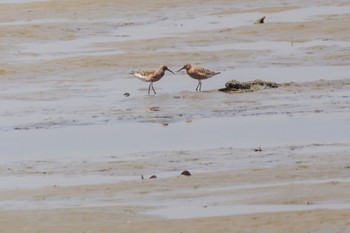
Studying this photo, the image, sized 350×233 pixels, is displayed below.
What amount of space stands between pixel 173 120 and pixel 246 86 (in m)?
2.54

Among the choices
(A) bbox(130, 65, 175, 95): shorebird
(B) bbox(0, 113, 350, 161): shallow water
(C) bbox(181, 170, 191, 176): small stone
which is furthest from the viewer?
(A) bbox(130, 65, 175, 95): shorebird

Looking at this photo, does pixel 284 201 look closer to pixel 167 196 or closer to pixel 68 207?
pixel 167 196

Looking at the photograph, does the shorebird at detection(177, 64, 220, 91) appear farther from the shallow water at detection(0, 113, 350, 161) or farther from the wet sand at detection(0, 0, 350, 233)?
the shallow water at detection(0, 113, 350, 161)

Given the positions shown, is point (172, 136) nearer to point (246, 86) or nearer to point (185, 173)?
point (185, 173)

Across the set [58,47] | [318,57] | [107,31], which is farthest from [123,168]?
[107,31]

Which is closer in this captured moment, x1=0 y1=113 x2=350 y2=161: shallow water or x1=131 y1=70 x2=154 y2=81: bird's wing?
x1=0 y1=113 x2=350 y2=161: shallow water

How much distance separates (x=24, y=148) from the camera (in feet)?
53.7

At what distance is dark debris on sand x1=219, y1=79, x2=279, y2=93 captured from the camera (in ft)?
67.9

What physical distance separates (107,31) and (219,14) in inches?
138

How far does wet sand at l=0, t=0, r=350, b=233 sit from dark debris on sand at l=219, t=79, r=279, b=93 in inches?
7.1

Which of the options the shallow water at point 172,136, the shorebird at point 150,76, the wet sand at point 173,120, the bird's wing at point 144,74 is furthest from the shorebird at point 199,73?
the shallow water at point 172,136

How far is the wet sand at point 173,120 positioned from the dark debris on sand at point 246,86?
0.18 meters

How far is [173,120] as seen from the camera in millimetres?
18578

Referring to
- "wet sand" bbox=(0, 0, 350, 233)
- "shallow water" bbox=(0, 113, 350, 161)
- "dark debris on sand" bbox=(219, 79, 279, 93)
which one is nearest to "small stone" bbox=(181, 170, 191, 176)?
"wet sand" bbox=(0, 0, 350, 233)
